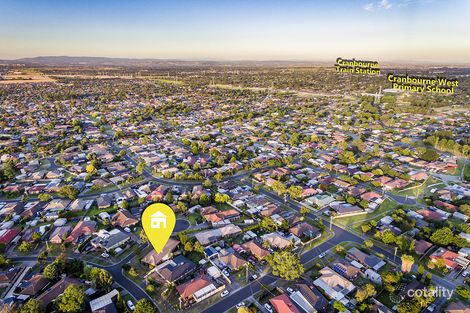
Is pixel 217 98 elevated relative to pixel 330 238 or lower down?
elevated

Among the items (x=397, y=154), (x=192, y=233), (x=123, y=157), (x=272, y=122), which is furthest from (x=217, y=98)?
(x=192, y=233)

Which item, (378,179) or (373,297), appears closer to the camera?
(373,297)

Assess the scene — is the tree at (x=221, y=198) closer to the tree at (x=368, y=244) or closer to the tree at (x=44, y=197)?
the tree at (x=368, y=244)

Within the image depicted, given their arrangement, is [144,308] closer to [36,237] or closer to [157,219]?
[157,219]

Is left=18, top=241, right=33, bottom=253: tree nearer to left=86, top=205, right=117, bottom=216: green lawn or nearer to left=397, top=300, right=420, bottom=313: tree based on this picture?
left=86, top=205, right=117, bottom=216: green lawn

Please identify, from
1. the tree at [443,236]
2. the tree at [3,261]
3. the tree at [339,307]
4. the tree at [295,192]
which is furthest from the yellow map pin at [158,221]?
the tree at [443,236]

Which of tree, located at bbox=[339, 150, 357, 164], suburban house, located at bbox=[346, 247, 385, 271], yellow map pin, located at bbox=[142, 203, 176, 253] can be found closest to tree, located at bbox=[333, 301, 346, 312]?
suburban house, located at bbox=[346, 247, 385, 271]

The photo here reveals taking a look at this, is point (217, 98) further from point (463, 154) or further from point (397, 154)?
point (463, 154)
